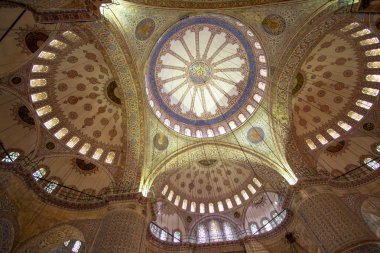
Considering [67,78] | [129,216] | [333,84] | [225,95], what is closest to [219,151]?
[225,95]

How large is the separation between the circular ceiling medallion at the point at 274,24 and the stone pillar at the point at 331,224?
25.7ft

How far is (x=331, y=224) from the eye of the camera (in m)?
8.47

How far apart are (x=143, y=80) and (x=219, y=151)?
621 cm

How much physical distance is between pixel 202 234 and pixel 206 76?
10.8 m

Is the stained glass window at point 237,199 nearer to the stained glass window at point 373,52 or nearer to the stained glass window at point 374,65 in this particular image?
the stained glass window at point 374,65

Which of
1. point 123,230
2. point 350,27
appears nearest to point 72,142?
point 123,230

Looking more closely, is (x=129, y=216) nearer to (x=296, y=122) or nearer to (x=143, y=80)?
(x=143, y=80)

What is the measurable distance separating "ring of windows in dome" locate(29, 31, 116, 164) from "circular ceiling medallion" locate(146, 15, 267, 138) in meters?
3.96

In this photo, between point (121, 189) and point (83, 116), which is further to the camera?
point (83, 116)

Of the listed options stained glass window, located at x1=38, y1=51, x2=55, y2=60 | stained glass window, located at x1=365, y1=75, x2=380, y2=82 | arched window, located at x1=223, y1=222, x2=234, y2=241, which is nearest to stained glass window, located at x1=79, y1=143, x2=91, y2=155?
stained glass window, located at x1=38, y1=51, x2=55, y2=60

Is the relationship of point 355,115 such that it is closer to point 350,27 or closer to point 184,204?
point 350,27

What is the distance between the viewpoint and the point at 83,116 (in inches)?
479

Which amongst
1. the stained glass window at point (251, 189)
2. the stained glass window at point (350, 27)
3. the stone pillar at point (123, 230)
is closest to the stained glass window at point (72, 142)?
the stone pillar at point (123, 230)

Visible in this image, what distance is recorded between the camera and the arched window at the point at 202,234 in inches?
574
